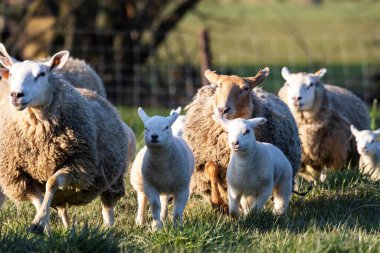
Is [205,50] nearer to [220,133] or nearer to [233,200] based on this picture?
[220,133]

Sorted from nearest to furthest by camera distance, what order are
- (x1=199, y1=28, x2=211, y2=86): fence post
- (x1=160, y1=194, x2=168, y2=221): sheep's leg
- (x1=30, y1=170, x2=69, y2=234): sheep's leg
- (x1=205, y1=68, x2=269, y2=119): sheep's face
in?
1. (x1=30, y1=170, x2=69, y2=234): sheep's leg
2. (x1=160, y1=194, x2=168, y2=221): sheep's leg
3. (x1=205, y1=68, x2=269, y2=119): sheep's face
4. (x1=199, y1=28, x2=211, y2=86): fence post

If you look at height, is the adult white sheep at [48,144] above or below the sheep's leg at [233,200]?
above

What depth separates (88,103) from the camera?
688 centimetres

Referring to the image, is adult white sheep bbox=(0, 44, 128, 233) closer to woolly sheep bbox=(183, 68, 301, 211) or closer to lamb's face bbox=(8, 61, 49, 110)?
lamb's face bbox=(8, 61, 49, 110)

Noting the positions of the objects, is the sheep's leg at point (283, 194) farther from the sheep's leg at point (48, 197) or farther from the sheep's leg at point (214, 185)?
the sheep's leg at point (48, 197)

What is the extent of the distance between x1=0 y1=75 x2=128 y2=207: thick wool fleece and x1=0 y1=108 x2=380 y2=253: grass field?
269mm

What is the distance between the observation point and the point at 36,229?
18.9 feet

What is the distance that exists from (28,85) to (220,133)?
1.94 metres

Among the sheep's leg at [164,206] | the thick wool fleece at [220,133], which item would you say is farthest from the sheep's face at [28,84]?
the thick wool fleece at [220,133]

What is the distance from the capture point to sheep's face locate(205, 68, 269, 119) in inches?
275

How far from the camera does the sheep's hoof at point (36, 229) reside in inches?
224

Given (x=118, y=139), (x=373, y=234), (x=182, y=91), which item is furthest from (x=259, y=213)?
(x=182, y=91)

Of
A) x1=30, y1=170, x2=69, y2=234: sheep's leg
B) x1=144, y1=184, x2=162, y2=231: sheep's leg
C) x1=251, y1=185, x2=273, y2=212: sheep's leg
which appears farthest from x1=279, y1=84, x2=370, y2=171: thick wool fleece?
x1=30, y1=170, x2=69, y2=234: sheep's leg

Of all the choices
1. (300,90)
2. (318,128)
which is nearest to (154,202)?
(300,90)
